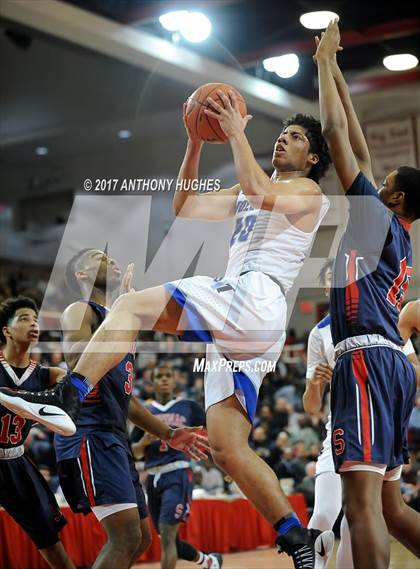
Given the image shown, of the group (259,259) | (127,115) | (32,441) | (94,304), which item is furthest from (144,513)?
(127,115)

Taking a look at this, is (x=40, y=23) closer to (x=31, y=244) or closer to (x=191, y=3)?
(x=191, y=3)

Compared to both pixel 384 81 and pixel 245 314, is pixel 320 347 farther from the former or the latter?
pixel 384 81

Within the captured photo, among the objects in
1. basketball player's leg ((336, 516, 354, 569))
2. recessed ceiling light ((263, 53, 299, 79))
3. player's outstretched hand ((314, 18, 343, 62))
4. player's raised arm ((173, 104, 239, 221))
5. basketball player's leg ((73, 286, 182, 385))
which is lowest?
basketball player's leg ((336, 516, 354, 569))

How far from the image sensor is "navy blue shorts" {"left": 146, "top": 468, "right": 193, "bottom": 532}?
7.51 metres

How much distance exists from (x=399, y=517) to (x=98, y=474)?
175 centimetres

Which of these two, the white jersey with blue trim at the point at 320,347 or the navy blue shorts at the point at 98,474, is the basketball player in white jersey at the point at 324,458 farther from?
the navy blue shorts at the point at 98,474

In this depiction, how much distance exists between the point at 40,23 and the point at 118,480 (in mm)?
7239

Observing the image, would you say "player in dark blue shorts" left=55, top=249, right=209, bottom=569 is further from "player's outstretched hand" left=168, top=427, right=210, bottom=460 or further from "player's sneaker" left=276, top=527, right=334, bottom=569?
"player's sneaker" left=276, top=527, right=334, bottom=569

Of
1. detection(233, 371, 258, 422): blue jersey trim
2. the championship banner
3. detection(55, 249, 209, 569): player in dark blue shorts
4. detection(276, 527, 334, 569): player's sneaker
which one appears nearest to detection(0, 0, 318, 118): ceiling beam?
the championship banner

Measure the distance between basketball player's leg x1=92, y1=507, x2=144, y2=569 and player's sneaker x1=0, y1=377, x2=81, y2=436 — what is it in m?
1.19

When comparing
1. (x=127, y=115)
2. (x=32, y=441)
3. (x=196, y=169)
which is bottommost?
(x=32, y=441)

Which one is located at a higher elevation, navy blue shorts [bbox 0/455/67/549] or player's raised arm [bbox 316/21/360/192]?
player's raised arm [bbox 316/21/360/192]

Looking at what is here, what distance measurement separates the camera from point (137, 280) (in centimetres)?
593

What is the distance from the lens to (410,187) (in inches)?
172
